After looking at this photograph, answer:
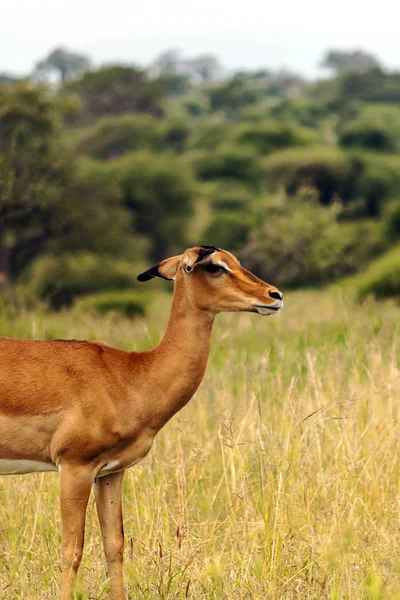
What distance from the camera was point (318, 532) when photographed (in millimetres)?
4180

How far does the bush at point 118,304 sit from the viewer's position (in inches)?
900

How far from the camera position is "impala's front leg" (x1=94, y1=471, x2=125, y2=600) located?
387 centimetres

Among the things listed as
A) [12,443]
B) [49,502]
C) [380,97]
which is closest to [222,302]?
[12,443]

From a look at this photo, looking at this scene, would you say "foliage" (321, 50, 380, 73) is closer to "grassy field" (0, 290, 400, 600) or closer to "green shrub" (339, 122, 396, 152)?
"green shrub" (339, 122, 396, 152)

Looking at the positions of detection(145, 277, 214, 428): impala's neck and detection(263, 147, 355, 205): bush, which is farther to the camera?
detection(263, 147, 355, 205): bush

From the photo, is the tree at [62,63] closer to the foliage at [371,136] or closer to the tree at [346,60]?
the tree at [346,60]

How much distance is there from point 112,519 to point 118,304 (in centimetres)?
2068

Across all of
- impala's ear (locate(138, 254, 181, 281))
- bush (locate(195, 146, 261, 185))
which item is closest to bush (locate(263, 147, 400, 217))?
bush (locate(195, 146, 261, 185))

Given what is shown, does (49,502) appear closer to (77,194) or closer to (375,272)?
(375,272)

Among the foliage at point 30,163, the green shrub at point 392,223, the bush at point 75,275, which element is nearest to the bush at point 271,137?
the green shrub at point 392,223

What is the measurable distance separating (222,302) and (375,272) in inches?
880

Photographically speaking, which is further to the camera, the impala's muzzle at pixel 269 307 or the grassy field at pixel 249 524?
the grassy field at pixel 249 524

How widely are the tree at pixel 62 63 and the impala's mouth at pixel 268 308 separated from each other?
8902cm

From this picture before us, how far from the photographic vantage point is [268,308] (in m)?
3.56
